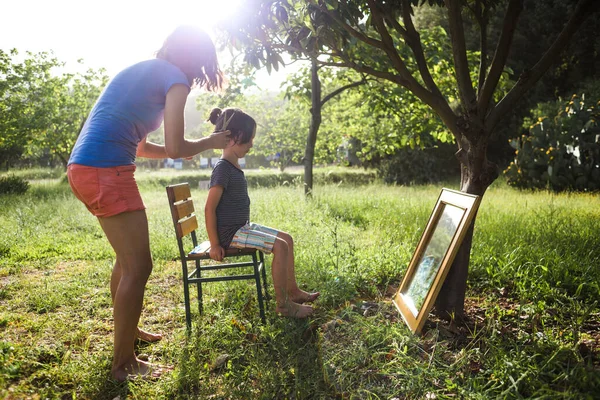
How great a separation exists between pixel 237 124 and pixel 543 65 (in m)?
2.18

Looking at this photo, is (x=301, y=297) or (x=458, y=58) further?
(x=301, y=297)

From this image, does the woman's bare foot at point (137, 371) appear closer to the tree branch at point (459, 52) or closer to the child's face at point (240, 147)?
the child's face at point (240, 147)

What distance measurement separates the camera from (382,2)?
3984 mm

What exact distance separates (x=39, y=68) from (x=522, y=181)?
17.9 metres

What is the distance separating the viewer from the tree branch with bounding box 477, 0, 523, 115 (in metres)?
3.27

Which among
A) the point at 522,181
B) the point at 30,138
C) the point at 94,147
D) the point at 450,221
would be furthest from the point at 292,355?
the point at 30,138

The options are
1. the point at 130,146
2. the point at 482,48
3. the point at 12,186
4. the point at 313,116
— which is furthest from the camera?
the point at 12,186

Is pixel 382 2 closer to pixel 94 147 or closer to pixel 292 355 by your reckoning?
pixel 94 147

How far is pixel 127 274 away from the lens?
8.64 feet

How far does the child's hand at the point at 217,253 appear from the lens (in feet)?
10.3

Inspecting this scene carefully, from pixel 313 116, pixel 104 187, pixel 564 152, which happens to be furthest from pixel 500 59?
pixel 564 152

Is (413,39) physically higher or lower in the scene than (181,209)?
higher

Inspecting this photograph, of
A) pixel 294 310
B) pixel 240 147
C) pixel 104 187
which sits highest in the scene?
pixel 240 147

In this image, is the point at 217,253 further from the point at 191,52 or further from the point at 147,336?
the point at 191,52
